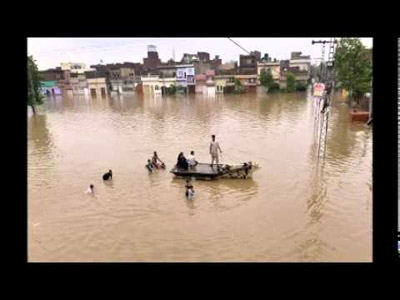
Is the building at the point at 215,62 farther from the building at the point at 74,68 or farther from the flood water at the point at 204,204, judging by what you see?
the flood water at the point at 204,204

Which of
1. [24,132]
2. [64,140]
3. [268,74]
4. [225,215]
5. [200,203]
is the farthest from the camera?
[268,74]

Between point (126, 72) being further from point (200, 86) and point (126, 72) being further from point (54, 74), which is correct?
point (200, 86)

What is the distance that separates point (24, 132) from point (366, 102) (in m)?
22.7

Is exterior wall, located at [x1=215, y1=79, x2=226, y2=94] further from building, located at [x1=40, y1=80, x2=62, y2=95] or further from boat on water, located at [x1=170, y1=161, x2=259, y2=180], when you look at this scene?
boat on water, located at [x1=170, y1=161, x2=259, y2=180]

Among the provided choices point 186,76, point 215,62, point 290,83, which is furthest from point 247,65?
point 186,76

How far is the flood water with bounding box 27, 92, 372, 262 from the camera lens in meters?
6.45

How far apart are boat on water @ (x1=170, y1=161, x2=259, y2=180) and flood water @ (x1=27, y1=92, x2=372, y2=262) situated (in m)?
0.18

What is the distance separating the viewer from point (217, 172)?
9.61 metres

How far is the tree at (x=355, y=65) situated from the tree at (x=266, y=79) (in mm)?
20178

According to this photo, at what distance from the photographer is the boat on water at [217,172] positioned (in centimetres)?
964

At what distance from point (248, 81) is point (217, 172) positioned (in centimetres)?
3800

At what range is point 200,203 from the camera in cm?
845
